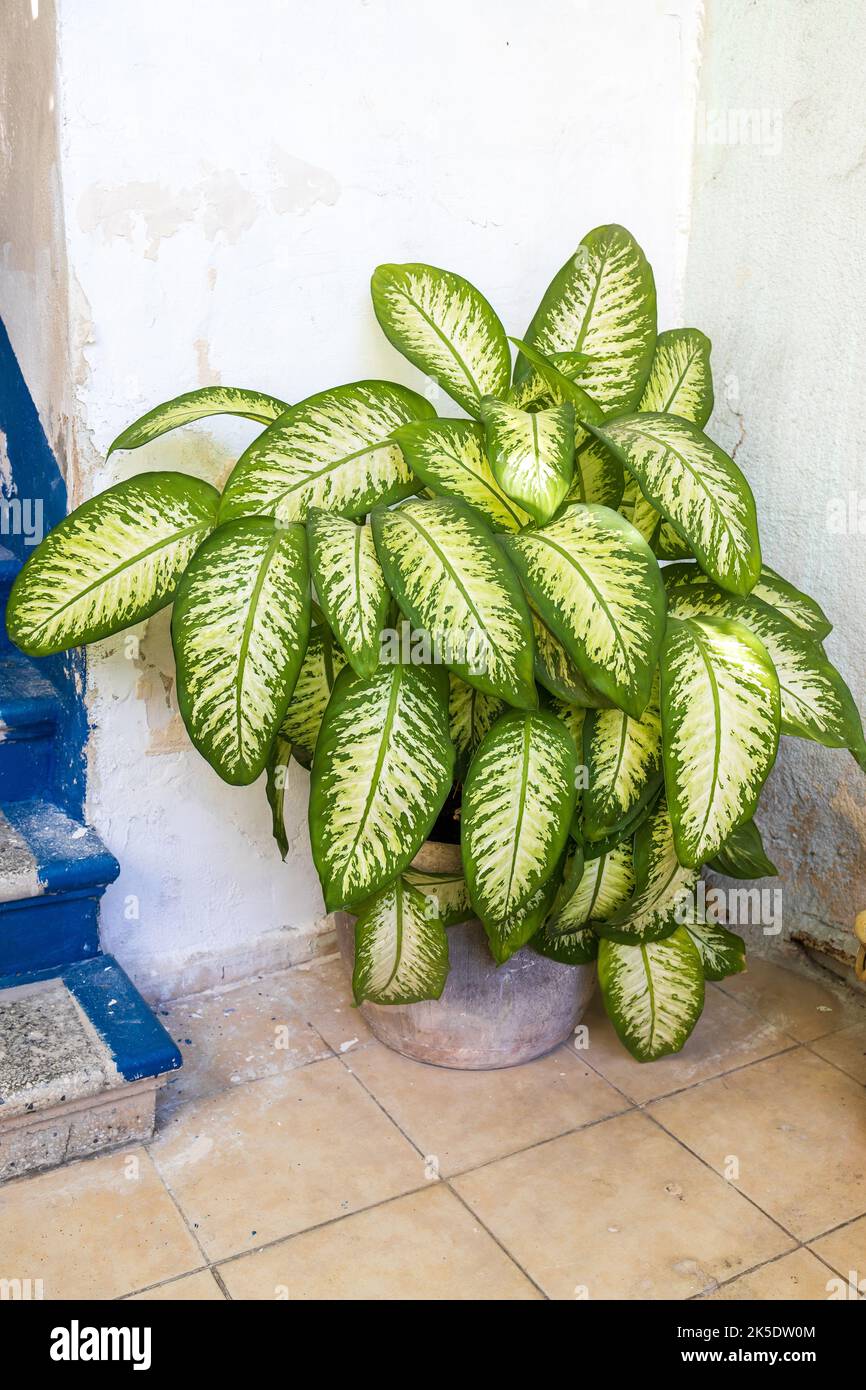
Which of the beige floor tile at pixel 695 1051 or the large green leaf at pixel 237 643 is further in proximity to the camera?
the beige floor tile at pixel 695 1051

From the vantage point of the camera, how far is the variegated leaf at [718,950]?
175 centimetres

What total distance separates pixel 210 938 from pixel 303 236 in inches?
41.9

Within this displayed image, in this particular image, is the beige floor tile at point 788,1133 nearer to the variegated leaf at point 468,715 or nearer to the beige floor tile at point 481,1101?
the beige floor tile at point 481,1101

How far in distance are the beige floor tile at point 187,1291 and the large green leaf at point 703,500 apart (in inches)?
38.3

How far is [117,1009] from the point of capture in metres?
1.64

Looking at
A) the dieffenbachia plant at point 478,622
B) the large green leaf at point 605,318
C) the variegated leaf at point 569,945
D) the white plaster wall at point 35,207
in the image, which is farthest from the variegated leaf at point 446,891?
the white plaster wall at point 35,207

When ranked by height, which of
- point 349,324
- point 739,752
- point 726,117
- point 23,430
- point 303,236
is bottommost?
point 739,752

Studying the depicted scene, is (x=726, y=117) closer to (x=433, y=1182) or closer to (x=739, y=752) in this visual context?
(x=739, y=752)

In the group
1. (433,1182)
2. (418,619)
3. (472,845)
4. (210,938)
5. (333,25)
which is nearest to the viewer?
(418,619)

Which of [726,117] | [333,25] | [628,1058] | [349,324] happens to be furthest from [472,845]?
[726,117]

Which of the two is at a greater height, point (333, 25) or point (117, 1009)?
point (333, 25)

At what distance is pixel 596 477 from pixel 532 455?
222 mm

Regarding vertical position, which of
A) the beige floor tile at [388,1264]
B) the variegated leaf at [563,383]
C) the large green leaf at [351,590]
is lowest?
the beige floor tile at [388,1264]

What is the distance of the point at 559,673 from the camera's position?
1.38 m
